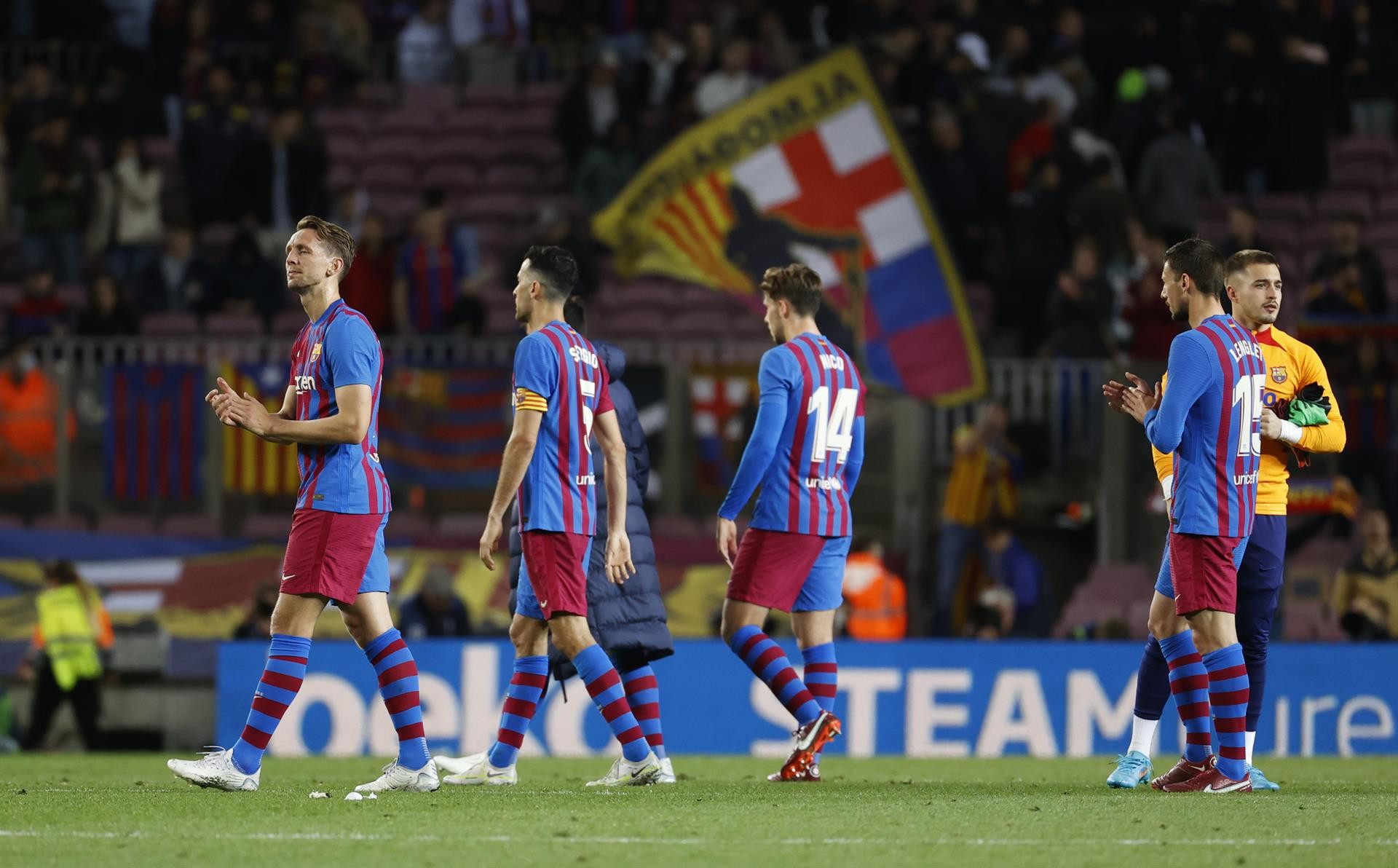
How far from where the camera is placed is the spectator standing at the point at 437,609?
14391 mm

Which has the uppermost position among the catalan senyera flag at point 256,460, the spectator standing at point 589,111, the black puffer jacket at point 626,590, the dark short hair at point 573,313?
the spectator standing at point 589,111

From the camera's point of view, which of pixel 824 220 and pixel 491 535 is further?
pixel 824 220

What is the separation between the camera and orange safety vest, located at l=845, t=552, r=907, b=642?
49.2 ft

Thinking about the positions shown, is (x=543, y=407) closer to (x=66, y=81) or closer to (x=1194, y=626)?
(x=1194, y=626)

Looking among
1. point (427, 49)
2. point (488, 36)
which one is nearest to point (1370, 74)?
point (488, 36)

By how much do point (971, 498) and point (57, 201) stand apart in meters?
8.81

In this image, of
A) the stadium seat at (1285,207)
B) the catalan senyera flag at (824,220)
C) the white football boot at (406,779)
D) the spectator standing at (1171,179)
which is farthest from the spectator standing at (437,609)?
the stadium seat at (1285,207)

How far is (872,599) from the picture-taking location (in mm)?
15008

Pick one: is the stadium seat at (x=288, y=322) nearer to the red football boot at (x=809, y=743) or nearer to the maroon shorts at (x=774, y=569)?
the maroon shorts at (x=774, y=569)

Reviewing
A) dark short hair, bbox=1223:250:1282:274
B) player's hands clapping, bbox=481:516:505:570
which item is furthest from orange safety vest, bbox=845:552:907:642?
player's hands clapping, bbox=481:516:505:570

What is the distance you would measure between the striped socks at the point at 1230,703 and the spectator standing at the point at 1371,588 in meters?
6.38

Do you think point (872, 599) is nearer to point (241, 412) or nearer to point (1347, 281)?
point (1347, 281)

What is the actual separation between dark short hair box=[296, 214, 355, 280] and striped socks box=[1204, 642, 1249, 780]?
3575 millimetres

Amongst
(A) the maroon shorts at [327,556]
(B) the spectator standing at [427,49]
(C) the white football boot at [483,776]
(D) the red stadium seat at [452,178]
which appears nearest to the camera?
(A) the maroon shorts at [327,556]
